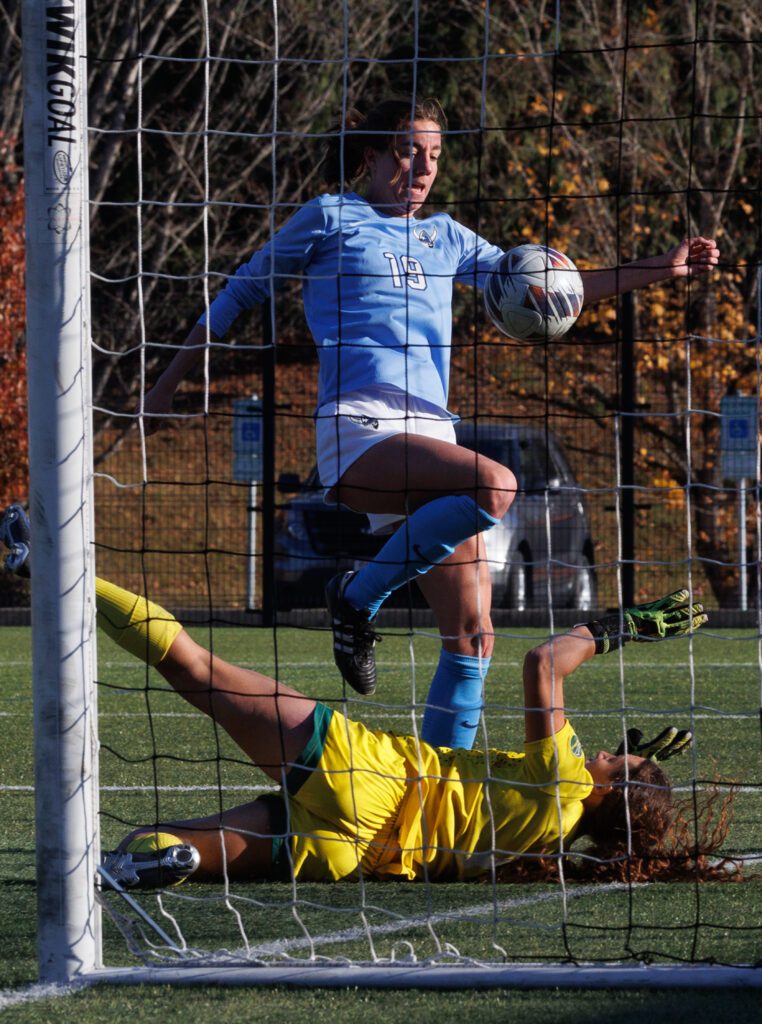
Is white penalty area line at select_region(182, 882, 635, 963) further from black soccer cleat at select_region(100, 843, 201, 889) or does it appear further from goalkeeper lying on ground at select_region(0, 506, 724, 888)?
black soccer cleat at select_region(100, 843, 201, 889)

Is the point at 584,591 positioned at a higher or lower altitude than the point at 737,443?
lower

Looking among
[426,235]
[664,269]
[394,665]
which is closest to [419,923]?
[664,269]

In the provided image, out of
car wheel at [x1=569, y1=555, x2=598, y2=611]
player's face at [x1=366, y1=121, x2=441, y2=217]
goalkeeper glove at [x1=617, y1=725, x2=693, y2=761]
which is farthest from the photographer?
car wheel at [x1=569, y1=555, x2=598, y2=611]

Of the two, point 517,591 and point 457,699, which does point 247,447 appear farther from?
point 457,699

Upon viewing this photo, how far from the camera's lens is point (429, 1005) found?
2881mm

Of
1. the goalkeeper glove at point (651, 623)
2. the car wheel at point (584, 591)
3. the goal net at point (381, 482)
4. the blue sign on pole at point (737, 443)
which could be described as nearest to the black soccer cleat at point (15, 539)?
the goal net at point (381, 482)

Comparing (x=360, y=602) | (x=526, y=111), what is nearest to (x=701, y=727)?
(x=360, y=602)

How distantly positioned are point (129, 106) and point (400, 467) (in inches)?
494

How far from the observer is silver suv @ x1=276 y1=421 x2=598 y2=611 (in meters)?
12.3

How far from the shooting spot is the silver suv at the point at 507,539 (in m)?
12.3

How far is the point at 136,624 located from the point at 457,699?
104 centimetres

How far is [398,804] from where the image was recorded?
393 centimetres

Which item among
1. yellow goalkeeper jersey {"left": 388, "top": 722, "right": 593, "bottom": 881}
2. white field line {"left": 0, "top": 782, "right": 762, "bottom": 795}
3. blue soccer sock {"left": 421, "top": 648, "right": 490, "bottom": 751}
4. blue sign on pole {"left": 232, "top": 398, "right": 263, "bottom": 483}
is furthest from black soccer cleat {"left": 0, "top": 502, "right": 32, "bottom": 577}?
blue sign on pole {"left": 232, "top": 398, "right": 263, "bottom": 483}

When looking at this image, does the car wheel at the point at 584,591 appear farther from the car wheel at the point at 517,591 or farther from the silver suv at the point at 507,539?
the car wheel at the point at 517,591
